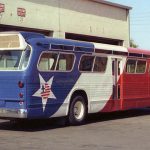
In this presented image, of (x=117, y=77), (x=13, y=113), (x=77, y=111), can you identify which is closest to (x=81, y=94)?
(x=77, y=111)

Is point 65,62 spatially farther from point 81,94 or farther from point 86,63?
point 81,94

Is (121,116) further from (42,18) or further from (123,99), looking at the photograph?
(42,18)

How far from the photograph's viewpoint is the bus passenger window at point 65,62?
15469 millimetres

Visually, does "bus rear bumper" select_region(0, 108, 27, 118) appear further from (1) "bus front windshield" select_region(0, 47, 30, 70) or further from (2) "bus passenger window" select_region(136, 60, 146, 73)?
(2) "bus passenger window" select_region(136, 60, 146, 73)

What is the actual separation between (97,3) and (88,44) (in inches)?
659

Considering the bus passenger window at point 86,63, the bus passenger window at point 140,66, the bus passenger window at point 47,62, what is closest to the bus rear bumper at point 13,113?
the bus passenger window at point 47,62

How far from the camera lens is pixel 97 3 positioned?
3306 centimetres

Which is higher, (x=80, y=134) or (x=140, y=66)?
(x=140, y=66)

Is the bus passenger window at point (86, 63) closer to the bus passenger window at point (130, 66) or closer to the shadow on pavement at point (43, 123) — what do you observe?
the shadow on pavement at point (43, 123)

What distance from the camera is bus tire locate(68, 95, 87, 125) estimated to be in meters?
15.9

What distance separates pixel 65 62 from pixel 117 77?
3.11 metres

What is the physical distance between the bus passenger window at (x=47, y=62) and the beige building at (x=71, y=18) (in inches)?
408

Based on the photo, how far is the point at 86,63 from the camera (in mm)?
16594

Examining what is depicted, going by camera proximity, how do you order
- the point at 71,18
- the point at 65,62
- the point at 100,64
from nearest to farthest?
the point at 65,62 → the point at 100,64 → the point at 71,18
